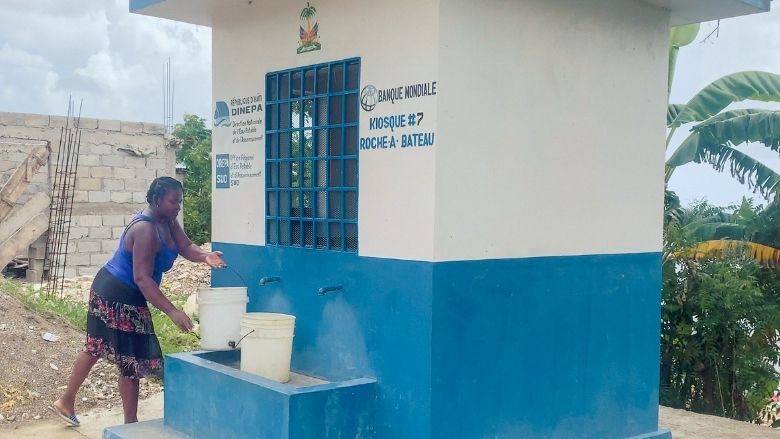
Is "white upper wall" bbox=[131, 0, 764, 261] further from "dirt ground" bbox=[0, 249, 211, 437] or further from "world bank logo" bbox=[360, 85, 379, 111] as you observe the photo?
"dirt ground" bbox=[0, 249, 211, 437]

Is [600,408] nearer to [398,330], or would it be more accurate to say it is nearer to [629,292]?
[629,292]

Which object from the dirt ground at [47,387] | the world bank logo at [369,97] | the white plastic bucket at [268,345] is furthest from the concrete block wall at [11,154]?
the world bank logo at [369,97]

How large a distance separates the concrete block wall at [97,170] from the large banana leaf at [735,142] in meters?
10.0

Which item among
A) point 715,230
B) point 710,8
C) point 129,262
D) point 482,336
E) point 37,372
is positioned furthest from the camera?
point 715,230

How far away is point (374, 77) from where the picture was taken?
4.23m

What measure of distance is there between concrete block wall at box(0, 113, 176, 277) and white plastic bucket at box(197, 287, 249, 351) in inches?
426

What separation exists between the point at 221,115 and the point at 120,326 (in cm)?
157

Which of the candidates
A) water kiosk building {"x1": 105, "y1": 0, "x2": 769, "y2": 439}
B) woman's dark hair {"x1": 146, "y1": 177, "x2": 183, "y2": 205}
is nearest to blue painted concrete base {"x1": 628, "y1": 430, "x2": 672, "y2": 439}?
water kiosk building {"x1": 105, "y1": 0, "x2": 769, "y2": 439}

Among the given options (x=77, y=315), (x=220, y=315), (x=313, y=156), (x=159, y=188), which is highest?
(x=313, y=156)

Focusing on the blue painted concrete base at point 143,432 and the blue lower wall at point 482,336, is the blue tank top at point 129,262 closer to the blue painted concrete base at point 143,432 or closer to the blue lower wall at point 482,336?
the blue lower wall at point 482,336

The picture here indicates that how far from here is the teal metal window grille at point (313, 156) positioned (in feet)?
14.6

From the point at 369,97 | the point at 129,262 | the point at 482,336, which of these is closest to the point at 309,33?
the point at 369,97

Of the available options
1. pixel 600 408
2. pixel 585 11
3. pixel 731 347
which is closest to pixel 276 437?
pixel 600 408

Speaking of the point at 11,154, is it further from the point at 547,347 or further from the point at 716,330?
the point at 547,347
